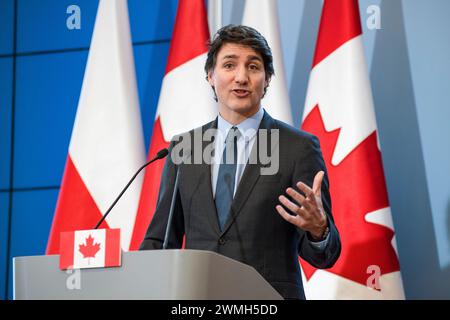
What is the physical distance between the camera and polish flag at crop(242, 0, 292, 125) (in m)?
3.33

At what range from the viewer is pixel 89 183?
347 centimetres

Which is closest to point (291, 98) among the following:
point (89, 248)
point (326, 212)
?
point (326, 212)

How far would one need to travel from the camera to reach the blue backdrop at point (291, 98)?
3.32 meters

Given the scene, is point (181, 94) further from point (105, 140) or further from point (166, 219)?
point (166, 219)

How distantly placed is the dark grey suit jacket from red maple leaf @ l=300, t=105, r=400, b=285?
2.84 feet

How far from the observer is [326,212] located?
2127 mm

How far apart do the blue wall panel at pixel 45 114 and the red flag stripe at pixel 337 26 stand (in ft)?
4.56

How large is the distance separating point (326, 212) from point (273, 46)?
147 centimetres

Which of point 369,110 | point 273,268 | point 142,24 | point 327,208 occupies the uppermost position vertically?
point 142,24

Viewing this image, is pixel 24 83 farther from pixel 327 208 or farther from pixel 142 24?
pixel 327 208

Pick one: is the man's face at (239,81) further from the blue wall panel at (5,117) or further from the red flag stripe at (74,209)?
the blue wall panel at (5,117)

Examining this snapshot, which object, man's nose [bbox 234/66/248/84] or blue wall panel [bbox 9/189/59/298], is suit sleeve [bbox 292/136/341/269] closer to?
man's nose [bbox 234/66/248/84]

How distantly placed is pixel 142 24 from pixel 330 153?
1.41m
